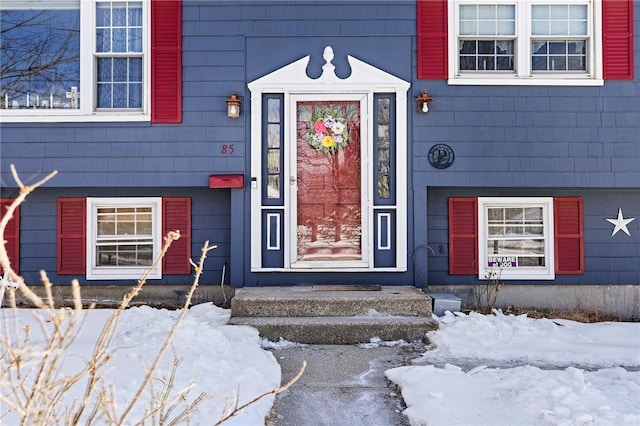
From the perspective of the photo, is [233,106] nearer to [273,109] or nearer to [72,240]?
[273,109]

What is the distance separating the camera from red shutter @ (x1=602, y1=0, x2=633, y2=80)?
6113 millimetres

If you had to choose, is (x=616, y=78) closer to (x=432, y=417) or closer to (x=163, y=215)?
(x=432, y=417)

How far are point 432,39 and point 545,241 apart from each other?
280cm

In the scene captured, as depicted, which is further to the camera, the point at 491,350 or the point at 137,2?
the point at 137,2

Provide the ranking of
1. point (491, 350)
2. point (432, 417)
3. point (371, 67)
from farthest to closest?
point (371, 67)
point (491, 350)
point (432, 417)

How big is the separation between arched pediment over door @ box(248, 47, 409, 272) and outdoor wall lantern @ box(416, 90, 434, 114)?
17 cm

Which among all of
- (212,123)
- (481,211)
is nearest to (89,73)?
(212,123)

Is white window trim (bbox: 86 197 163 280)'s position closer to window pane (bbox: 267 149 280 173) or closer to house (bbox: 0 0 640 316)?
house (bbox: 0 0 640 316)

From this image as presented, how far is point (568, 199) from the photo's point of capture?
21.0 feet

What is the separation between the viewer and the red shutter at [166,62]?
6.09 meters

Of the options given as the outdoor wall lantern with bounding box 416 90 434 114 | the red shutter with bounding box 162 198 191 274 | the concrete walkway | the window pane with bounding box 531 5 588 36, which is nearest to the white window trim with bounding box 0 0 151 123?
the red shutter with bounding box 162 198 191 274

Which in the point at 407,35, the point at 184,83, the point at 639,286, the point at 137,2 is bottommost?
the point at 639,286

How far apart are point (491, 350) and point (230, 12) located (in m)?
4.63

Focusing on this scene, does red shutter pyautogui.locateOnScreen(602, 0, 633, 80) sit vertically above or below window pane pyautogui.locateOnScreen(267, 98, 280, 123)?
above
